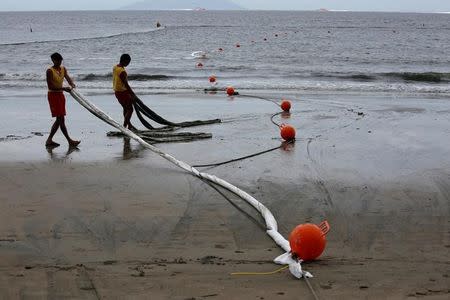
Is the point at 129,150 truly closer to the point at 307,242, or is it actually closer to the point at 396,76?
the point at 307,242

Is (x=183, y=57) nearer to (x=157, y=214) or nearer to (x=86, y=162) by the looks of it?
(x=86, y=162)

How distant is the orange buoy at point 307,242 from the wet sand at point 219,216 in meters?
0.14

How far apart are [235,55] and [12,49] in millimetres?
16122

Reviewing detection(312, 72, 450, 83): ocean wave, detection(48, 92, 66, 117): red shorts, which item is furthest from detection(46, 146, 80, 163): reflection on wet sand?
detection(312, 72, 450, 83): ocean wave

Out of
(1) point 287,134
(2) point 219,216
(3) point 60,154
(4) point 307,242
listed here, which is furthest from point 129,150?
(4) point 307,242

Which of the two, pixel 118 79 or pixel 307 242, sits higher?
pixel 118 79

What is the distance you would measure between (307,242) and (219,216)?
1.52m

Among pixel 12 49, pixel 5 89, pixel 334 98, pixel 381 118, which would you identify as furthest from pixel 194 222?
pixel 12 49

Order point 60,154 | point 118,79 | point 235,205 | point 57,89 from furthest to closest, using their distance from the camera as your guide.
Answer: point 118,79 → point 57,89 → point 60,154 → point 235,205

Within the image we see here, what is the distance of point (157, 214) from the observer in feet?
19.7

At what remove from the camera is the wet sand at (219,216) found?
440 cm

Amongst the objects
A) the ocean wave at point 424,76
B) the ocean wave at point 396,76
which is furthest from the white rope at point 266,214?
the ocean wave at point 424,76

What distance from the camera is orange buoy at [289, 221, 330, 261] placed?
184 inches

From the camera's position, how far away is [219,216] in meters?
6.00
